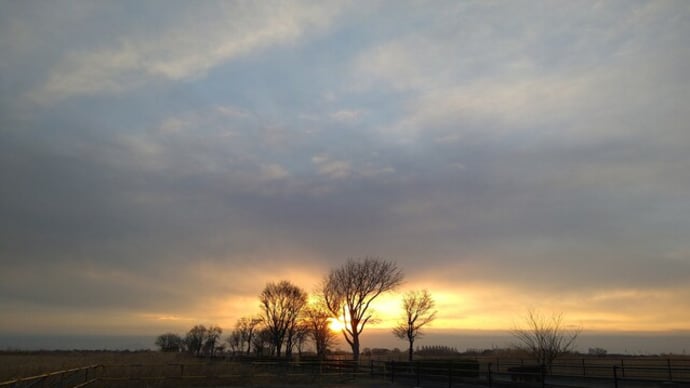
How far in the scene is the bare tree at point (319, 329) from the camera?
7231 centimetres

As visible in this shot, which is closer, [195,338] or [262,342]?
[262,342]

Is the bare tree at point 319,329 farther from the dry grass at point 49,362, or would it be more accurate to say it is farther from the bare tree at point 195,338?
the bare tree at point 195,338

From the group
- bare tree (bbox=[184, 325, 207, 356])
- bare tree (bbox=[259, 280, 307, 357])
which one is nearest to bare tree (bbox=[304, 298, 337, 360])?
bare tree (bbox=[259, 280, 307, 357])

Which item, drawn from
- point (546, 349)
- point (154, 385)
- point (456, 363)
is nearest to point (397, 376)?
point (456, 363)

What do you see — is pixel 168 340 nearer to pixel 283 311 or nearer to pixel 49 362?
pixel 283 311

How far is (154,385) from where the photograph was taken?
27.3 metres

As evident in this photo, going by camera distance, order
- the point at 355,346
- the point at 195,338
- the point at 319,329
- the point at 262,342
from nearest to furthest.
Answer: the point at 355,346
the point at 319,329
the point at 262,342
the point at 195,338

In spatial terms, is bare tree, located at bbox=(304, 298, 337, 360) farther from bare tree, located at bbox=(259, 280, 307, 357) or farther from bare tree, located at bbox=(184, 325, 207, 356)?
bare tree, located at bbox=(184, 325, 207, 356)

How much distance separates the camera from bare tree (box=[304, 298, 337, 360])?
237ft

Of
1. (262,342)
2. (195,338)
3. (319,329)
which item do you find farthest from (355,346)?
(195,338)

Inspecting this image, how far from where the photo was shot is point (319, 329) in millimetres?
74500

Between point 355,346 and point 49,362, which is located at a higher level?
point 49,362

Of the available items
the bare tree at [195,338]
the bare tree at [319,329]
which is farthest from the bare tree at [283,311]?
the bare tree at [195,338]

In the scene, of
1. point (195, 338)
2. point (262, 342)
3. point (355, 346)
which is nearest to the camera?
point (355, 346)
